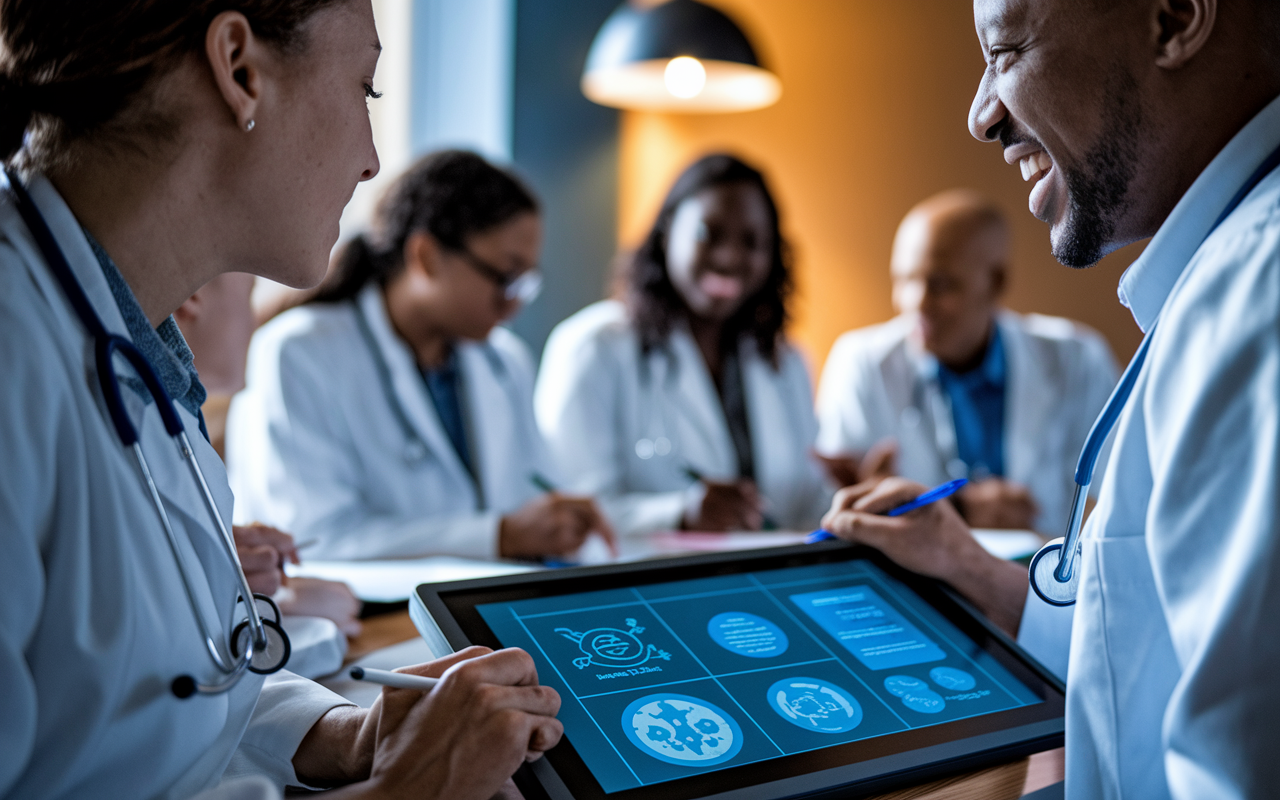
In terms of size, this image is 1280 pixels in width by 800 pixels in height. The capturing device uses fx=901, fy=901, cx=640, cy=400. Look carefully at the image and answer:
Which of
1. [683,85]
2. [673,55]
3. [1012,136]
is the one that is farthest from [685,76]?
[1012,136]

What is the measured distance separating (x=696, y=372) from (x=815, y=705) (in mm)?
1951

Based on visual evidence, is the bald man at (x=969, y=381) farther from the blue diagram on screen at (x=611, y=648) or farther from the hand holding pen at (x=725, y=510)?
the blue diagram on screen at (x=611, y=648)

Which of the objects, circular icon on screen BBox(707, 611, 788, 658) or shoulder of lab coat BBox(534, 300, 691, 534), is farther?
shoulder of lab coat BBox(534, 300, 691, 534)

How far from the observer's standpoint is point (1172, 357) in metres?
0.72

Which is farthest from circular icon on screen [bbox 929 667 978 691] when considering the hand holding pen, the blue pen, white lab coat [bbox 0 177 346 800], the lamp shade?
the lamp shade

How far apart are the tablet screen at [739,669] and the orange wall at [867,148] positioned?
8.36 ft

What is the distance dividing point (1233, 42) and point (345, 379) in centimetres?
181

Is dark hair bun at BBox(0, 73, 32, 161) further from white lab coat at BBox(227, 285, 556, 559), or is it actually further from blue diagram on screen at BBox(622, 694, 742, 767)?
white lab coat at BBox(227, 285, 556, 559)

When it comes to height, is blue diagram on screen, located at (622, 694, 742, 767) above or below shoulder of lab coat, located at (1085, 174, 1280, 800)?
below

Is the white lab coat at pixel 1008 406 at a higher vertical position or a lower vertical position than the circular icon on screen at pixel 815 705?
lower

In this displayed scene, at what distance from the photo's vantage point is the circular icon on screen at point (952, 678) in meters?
0.90

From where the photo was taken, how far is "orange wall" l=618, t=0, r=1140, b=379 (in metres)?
3.53

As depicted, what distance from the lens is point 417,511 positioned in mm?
2158

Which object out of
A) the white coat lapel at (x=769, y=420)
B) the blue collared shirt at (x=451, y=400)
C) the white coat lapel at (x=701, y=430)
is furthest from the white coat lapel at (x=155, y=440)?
the white coat lapel at (x=769, y=420)
